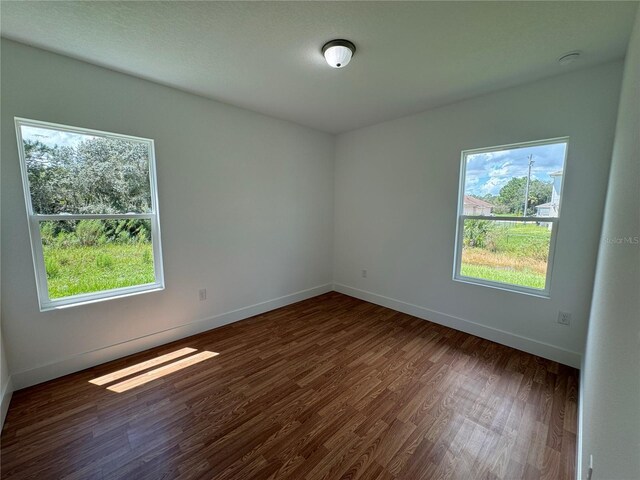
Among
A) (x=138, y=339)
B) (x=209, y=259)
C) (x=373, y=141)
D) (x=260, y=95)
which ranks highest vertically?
(x=260, y=95)

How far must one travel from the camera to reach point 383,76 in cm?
231

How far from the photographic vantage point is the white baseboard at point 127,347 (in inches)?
81.2

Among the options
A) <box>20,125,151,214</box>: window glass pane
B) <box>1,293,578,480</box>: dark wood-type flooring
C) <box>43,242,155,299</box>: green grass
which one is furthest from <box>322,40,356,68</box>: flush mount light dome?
<box>1,293,578,480</box>: dark wood-type flooring

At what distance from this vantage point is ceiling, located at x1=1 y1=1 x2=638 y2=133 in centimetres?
154

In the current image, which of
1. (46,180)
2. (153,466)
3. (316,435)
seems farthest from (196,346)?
(46,180)

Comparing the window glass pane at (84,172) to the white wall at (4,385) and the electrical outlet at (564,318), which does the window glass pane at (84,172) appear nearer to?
the white wall at (4,385)

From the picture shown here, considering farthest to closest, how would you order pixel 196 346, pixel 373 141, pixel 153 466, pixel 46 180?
1. pixel 373 141
2. pixel 196 346
3. pixel 46 180
4. pixel 153 466

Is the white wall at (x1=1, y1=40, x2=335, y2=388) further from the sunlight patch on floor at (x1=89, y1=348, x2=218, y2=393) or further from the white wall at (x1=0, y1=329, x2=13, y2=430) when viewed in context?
the sunlight patch on floor at (x1=89, y1=348, x2=218, y2=393)

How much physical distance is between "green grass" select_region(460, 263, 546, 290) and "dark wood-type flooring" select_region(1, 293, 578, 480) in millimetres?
689

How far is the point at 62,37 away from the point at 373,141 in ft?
10.4

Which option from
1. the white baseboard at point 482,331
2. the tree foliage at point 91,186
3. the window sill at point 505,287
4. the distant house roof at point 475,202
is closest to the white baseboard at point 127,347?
the tree foliage at point 91,186

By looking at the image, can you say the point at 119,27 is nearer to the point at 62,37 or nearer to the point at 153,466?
the point at 62,37

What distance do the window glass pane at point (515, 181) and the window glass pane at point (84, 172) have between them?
346 centimetres

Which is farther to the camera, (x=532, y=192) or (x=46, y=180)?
(x=532, y=192)
